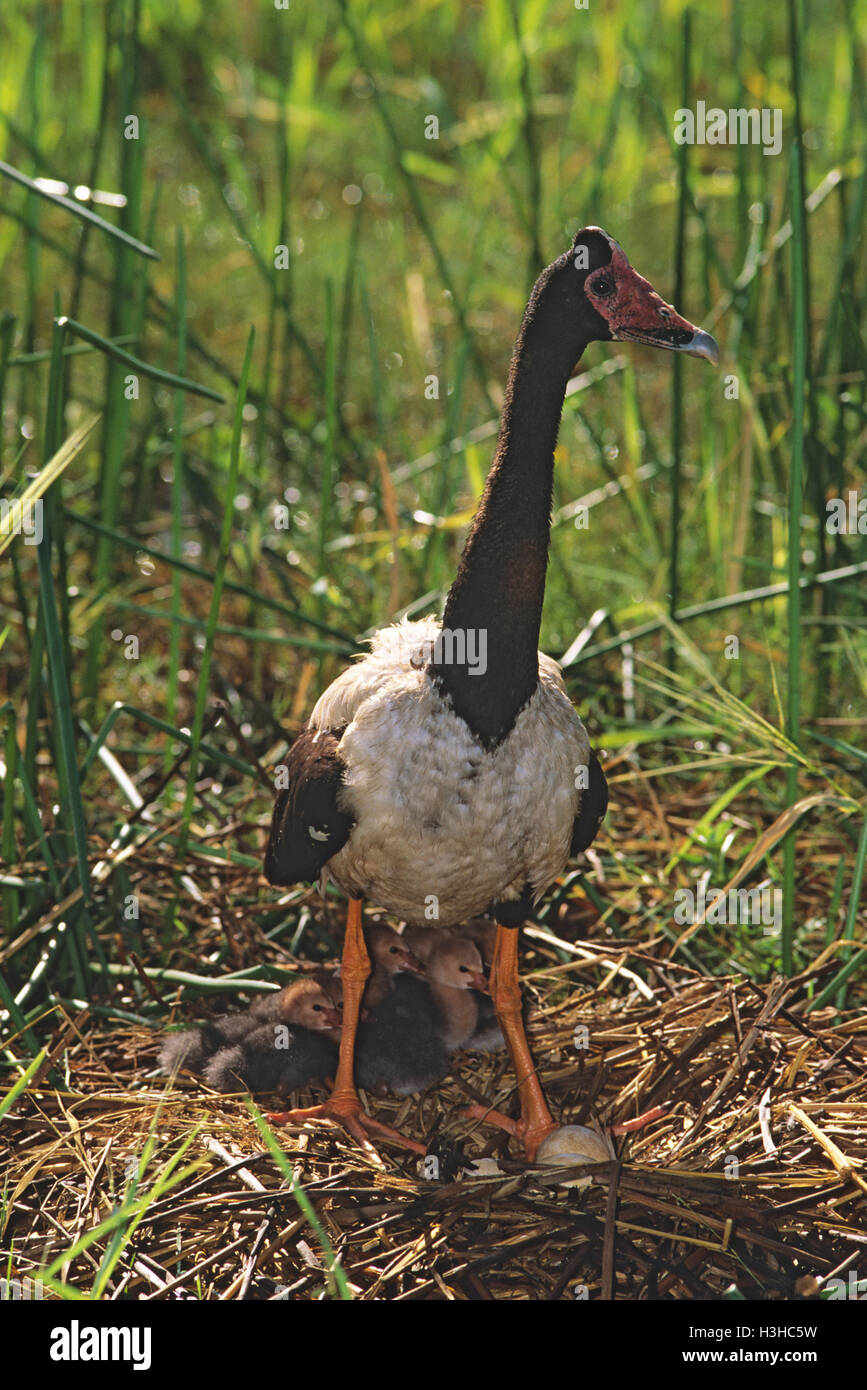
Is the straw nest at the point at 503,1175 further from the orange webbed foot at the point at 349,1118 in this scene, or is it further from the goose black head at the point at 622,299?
the goose black head at the point at 622,299

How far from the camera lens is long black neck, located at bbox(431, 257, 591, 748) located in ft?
10.1

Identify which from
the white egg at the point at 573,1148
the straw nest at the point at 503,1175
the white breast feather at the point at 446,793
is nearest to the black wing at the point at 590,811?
the white breast feather at the point at 446,793

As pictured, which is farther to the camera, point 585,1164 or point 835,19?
point 835,19

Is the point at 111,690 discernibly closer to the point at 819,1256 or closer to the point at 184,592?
the point at 184,592

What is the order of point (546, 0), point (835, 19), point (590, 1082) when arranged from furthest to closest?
point (835, 19)
point (546, 0)
point (590, 1082)

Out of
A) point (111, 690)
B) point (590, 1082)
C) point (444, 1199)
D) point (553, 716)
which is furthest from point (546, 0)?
point (444, 1199)

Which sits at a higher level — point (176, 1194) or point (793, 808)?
point (793, 808)

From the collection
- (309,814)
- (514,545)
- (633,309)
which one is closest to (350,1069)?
(309,814)

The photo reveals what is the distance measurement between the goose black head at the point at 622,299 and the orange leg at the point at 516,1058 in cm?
155

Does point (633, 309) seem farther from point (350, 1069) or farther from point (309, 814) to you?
point (350, 1069)

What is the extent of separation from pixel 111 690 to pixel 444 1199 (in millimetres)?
2608

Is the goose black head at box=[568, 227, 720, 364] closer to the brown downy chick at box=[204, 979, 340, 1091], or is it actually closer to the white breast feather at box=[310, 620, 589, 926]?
the white breast feather at box=[310, 620, 589, 926]

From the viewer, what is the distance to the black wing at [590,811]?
3.42 metres

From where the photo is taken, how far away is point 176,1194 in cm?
309
